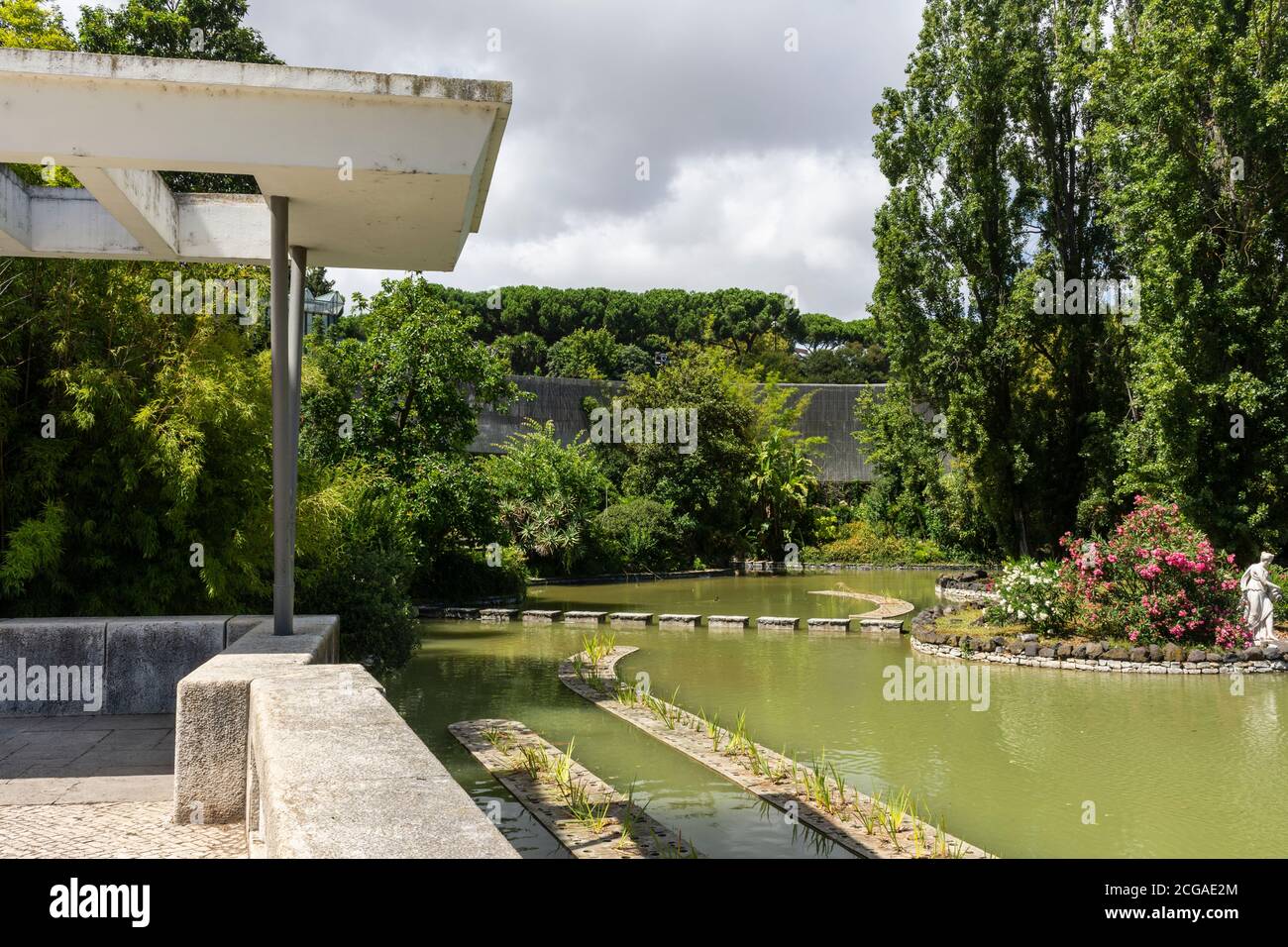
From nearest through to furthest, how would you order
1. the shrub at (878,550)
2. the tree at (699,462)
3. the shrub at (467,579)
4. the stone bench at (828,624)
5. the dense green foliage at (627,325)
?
the stone bench at (828,624)
the shrub at (467,579)
the tree at (699,462)
the shrub at (878,550)
the dense green foliage at (627,325)

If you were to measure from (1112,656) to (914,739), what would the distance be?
462 cm

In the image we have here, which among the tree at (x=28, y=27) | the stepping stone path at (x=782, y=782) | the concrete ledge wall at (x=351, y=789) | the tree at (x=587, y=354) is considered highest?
the tree at (x=587, y=354)

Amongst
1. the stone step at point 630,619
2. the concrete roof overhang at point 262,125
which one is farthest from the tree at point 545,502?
the concrete roof overhang at point 262,125

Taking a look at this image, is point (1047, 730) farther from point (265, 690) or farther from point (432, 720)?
point (265, 690)

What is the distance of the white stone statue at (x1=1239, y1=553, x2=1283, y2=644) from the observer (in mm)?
12492

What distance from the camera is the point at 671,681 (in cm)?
1148

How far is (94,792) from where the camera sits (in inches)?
190

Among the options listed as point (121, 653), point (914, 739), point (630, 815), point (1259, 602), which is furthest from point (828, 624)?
point (121, 653)

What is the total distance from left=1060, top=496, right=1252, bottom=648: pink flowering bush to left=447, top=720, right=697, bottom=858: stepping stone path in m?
7.66

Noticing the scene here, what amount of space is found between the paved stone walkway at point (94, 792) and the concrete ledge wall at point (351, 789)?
38cm

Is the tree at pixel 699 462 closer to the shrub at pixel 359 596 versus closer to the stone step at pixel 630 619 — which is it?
the stone step at pixel 630 619

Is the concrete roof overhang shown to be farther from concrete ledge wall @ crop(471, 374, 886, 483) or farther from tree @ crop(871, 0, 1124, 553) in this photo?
concrete ledge wall @ crop(471, 374, 886, 483)

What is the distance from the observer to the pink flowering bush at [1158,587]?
12195 mm
